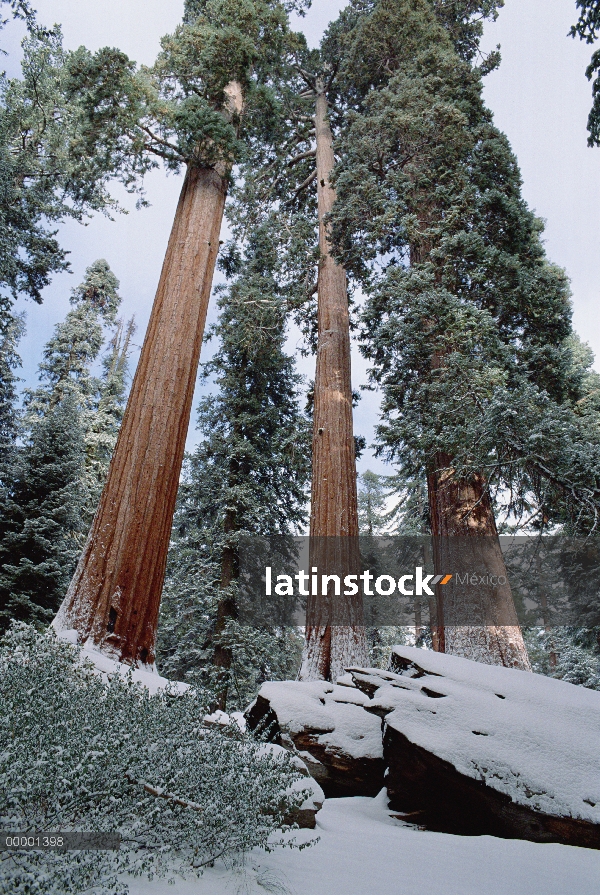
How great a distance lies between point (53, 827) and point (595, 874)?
84.0 inches

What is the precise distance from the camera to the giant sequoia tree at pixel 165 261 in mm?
4336

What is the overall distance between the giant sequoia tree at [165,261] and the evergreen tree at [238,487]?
9.51 feet

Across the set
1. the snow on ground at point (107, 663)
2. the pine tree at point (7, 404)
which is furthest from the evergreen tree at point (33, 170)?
the snow on ground at point (107, 663)

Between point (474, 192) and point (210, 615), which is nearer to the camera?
point (474, 192)

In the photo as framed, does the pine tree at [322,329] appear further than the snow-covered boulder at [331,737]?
Yes

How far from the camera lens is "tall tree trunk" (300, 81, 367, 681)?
569 cm

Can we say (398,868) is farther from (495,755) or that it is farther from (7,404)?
(7,404)

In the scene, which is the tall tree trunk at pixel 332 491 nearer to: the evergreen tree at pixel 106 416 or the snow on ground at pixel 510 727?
the snow on ground at pixel 510 727

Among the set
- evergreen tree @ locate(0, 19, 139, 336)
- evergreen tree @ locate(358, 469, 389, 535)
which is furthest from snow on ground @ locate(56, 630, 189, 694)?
evergreen tree @ locate(358, 469, 389, 535)

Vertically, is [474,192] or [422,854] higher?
[474,192]

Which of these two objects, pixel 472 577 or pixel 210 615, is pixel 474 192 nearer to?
pixel 472 577

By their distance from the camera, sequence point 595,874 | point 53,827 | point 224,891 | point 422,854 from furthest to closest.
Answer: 1. point 422,854
2. point 595,874
3. point 224,891
4. point 53,827

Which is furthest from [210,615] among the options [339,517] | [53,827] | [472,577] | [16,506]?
[53,827]

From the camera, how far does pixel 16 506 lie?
9430 mm
